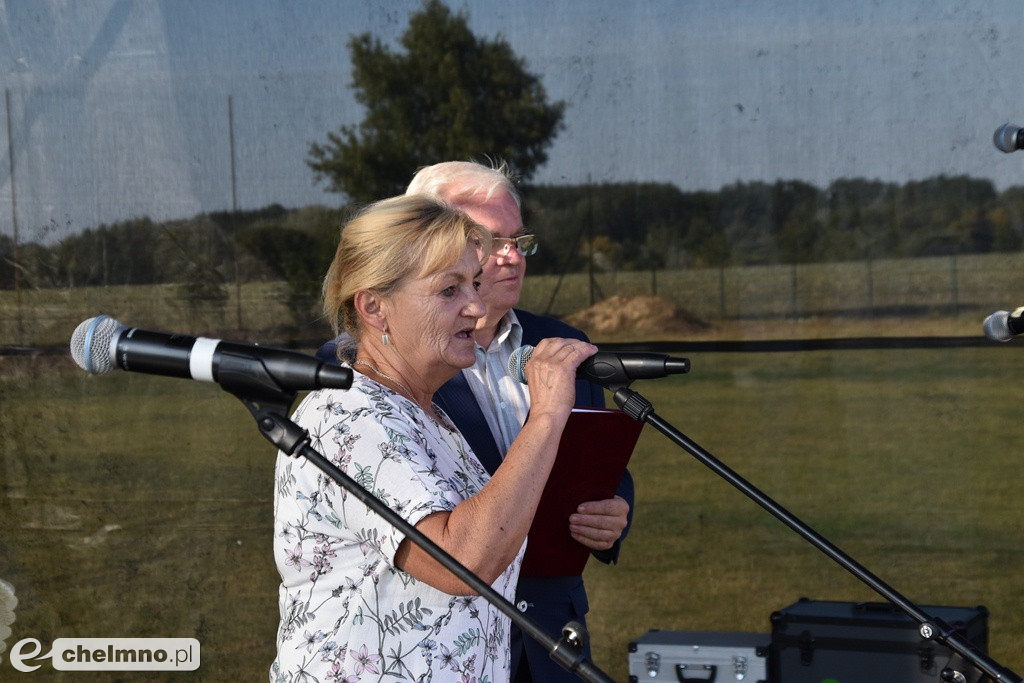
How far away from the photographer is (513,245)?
2.16 m

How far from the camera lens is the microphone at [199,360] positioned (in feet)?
3.82

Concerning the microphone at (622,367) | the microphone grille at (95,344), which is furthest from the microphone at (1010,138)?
the microphone grille at (95,344)

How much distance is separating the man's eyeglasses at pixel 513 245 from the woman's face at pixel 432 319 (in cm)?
59

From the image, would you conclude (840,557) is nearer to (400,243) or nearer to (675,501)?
(400,243)

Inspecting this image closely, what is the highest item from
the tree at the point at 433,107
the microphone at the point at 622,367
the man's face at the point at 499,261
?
the tree at the point at 433,107

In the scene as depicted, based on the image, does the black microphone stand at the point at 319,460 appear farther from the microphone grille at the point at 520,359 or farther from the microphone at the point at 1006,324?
the microphone at the point at 1006,324

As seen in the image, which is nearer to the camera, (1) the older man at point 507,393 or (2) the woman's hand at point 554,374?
(2) the woman's hand at point 554,374

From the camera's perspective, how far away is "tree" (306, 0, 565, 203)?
3.33m

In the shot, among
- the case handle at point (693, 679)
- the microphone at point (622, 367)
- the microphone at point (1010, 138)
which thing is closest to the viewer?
the microphone at point (622, 367)

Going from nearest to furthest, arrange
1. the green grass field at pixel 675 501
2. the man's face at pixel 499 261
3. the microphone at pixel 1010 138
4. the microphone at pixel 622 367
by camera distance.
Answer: the microphone at pixel 622 367, the microphone at pixel 1010 138, the man's face at pixel 499 261, the green grass field at pixel 675 501

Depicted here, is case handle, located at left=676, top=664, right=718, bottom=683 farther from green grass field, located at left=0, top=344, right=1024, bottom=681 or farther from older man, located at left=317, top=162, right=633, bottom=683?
older man, located at left=317, top=162, right=633, bottom=683

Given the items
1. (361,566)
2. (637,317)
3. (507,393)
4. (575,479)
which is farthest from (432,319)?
(637,317)

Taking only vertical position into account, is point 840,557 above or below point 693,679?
above

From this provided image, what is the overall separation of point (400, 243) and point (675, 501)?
2046 mm
